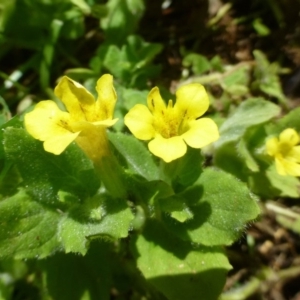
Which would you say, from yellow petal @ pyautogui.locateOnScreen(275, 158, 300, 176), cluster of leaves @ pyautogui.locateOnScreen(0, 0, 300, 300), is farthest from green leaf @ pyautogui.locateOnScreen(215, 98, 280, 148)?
yellow petal @ pyautogui.locateOnScreen(275, 158, 300, 176)

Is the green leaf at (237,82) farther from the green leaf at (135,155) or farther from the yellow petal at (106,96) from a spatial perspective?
the yellow petal at (106,96)

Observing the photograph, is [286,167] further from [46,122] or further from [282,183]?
[46,122]

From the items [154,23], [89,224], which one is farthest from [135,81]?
[89,224]

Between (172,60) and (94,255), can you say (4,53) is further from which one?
(94,255)

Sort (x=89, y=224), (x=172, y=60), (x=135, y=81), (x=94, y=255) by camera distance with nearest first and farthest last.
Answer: (x=89, y=224)
(x=94, y=255)
(x=135, y=81)
(x=172, y=60)

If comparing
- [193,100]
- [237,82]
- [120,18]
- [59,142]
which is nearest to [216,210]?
[193,100]

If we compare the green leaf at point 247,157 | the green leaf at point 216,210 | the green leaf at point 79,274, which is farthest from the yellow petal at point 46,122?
the green leaf at point 247,157
